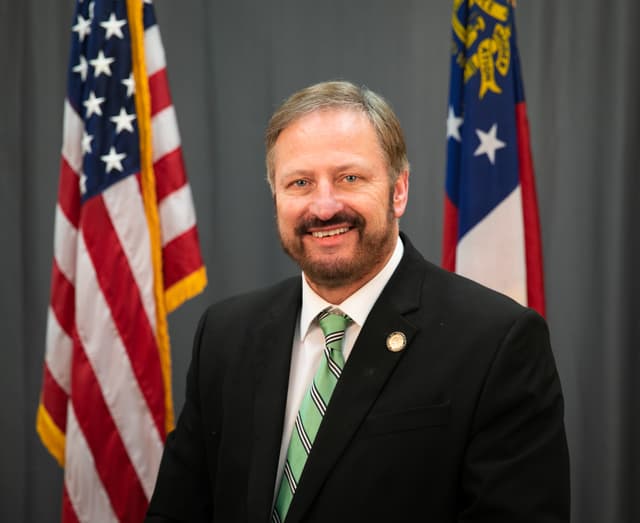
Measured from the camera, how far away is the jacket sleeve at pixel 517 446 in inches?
60.6

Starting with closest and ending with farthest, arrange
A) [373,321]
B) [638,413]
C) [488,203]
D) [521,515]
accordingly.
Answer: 1. [521,515]
2. [373,321]
3. [488,203]
4. [638,413]

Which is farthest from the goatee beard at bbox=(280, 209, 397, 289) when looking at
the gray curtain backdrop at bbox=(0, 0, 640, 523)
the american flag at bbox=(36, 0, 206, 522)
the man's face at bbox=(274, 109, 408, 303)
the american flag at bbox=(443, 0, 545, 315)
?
the gray curtain backdrop at bbox=(0, 0, 640, 523)

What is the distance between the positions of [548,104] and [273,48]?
142 cm

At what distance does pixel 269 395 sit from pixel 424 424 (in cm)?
38

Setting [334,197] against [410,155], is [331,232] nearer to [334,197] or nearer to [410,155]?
[334,197]

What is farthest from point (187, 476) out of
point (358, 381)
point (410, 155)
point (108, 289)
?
point (410, 155)

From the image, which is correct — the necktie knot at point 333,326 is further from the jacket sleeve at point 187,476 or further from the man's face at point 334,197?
the jacket sleeve at point 187,476

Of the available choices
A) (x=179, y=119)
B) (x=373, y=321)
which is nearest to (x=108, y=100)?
(x=179, y=119)

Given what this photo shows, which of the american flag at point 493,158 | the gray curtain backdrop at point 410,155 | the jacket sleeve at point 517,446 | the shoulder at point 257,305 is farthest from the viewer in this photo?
the gray curtain backdrop at point 410,155

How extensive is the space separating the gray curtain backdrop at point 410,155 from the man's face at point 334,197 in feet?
7.54

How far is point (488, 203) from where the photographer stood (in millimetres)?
2982

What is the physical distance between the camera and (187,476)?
77.3 inches

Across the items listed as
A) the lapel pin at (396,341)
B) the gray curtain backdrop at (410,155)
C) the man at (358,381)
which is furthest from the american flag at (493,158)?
the lapel pin at (396,341)

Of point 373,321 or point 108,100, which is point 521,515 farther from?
point 108,100
